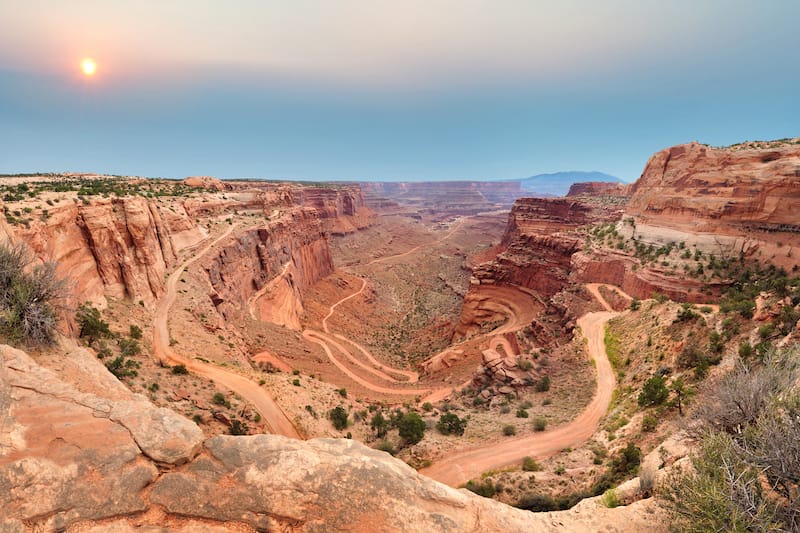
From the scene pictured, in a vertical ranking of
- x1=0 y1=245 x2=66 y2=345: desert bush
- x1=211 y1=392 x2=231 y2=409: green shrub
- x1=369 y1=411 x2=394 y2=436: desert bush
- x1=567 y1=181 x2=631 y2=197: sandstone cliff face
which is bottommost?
x1=369 y1=411 x2=394 y2=436: desert bush

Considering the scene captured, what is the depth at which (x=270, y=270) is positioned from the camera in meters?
48.0

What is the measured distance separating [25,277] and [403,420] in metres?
17.6

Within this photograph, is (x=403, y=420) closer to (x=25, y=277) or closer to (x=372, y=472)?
(x=372, y=472)

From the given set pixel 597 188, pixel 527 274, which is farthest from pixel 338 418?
pixel 597 188

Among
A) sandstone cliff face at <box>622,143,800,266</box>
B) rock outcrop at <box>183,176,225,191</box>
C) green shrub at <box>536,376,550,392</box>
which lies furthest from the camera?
rock outcrop at <box>183,176,225,191</box>

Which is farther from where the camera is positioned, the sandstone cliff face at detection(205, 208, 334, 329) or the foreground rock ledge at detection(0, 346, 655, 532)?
the sandstone cliff face at detection(205, 208, 334, 329)

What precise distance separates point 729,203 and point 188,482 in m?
44.9

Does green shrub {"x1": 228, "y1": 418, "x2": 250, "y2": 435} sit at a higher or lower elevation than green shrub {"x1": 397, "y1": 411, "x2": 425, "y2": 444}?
higher

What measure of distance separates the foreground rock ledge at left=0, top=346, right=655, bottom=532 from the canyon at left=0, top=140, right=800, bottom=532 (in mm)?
38

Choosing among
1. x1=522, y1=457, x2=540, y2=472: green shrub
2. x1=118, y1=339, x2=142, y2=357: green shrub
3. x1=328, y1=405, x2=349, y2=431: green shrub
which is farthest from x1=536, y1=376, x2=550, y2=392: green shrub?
x1=118, y1=339, x2=142, y2=357: green shrub

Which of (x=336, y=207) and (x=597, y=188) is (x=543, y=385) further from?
(x=597, y=188)

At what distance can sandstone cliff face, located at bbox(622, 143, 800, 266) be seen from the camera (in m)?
27.9

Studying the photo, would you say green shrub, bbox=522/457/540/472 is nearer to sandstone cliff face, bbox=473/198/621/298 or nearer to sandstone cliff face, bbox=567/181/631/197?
sandstone cliff face, bbox=473/198/621/298

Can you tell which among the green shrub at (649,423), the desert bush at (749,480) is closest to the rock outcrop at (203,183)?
the green shrub at (649,423)
